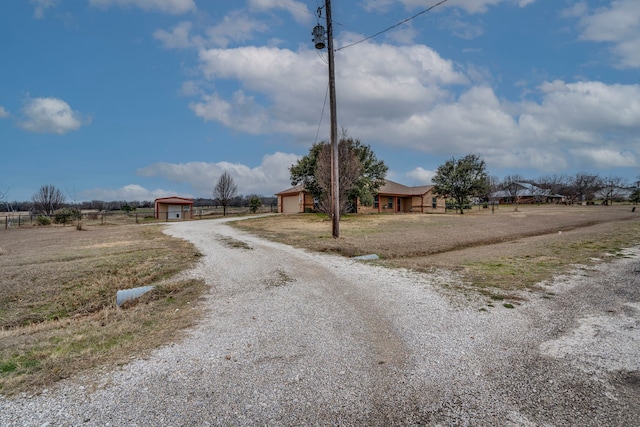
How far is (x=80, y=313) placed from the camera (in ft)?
17.0

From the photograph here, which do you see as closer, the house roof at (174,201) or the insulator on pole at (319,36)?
the insulator on pole at (319,36)

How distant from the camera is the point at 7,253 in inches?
430

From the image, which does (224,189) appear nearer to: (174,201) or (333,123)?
(174,201)

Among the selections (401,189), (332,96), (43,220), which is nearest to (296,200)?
(401,189)

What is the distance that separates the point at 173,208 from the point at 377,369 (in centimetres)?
3876

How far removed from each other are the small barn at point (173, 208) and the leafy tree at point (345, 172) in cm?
1481

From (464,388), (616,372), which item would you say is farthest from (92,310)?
(616,372)

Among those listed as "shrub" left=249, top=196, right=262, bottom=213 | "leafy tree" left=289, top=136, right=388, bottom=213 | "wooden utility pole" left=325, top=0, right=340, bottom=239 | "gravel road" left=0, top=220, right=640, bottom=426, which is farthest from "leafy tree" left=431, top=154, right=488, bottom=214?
"gravel road" left=0, top=220, right=640, bottom=426

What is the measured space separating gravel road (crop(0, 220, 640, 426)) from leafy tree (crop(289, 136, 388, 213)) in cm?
1625

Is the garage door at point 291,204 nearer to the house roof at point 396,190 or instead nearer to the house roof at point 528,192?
the house roof at point 396,190

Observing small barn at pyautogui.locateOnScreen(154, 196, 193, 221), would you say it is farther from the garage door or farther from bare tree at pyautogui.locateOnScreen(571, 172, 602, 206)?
bare tree at pyautogui.locateOnScreen(571, 172, 602, 206)

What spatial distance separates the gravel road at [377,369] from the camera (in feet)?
7.70

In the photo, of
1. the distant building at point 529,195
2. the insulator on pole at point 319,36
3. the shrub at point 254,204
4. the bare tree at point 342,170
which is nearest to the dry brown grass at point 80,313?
the insulator on pole at point 319,36

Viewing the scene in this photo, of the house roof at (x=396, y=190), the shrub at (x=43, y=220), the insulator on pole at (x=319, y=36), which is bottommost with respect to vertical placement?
the shrub at (x=43, y=220)
